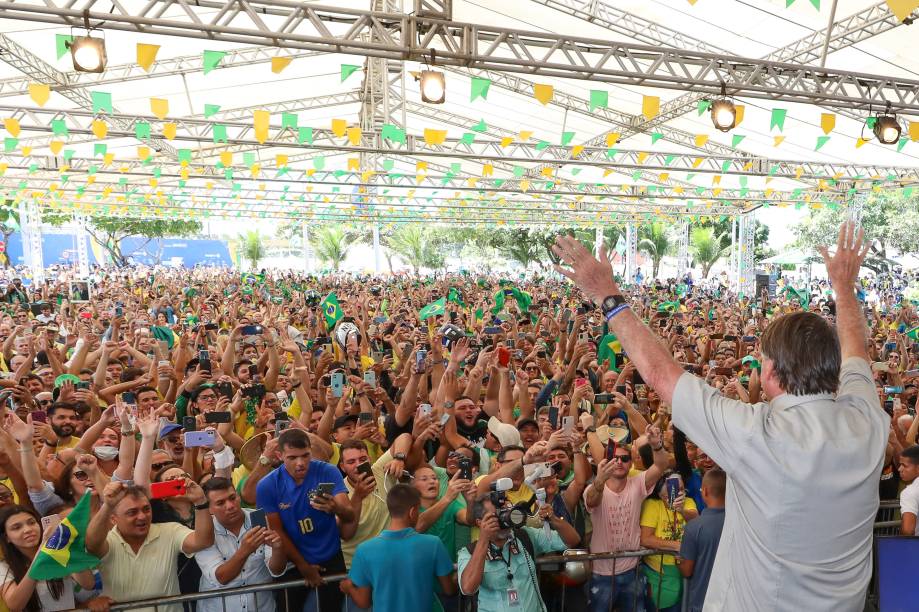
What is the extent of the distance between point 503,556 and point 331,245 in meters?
47.8

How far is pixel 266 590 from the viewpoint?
142 inches

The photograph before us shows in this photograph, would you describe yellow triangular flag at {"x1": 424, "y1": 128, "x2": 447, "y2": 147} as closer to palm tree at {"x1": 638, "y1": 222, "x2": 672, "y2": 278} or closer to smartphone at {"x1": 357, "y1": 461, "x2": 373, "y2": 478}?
smartphone at {"x1": 357, "y1": 461, "x2": 373, "y2": 478}

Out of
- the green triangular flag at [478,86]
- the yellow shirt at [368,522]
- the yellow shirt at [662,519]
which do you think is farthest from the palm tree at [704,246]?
the yellow shirt at [368,522]

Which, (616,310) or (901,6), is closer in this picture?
(616,310)

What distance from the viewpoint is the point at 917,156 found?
51.9 feet

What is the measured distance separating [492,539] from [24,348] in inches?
281

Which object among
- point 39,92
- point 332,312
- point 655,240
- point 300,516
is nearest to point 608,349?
point 300,516

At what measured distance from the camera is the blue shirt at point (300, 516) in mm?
3895

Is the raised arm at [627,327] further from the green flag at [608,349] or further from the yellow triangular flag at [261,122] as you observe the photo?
the yellow triangular flag at [261,122]

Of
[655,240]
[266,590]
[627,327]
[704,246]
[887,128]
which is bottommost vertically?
[266,590]

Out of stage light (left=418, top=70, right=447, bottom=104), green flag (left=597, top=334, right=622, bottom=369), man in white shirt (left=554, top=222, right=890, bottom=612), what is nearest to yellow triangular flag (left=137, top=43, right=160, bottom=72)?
stage light (left=418, top=70, right=447, bottom=104)

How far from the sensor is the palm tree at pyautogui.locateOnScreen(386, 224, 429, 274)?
49.1 m

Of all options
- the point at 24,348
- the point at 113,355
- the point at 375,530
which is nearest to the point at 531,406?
the point at 375,530

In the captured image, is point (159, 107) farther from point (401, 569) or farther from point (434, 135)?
point (401, 569)
